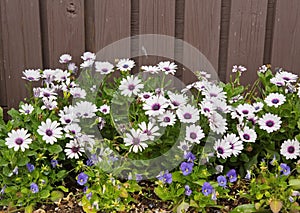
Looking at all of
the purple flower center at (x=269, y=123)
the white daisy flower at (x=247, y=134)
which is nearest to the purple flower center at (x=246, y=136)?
the white daisy flower at (x=247, y=134)

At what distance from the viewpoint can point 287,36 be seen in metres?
2.83

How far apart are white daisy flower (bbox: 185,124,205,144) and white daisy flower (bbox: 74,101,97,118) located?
431 mm

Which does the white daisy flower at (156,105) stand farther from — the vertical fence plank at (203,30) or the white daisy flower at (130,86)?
the vertical fence plank at (203,30)

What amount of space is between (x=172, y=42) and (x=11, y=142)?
1115mm

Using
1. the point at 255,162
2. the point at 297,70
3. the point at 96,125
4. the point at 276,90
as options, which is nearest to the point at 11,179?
the point at 96,125

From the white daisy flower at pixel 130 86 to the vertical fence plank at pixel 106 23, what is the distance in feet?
1.79

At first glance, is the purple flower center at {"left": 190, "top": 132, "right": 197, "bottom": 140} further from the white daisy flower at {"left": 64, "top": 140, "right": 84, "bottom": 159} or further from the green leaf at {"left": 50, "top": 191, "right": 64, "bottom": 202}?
the green leaf at {"left": 50, "top": 191, "right": 64, "bottom": 202}

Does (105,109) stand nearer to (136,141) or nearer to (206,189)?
(136,141)

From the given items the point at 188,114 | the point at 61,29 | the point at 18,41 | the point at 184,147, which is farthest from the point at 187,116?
the point at 18,41

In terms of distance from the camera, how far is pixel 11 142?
2.07 m

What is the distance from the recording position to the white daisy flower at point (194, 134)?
6.93 feet

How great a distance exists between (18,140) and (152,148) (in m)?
0.57

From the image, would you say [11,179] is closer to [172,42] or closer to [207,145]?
[207,145]

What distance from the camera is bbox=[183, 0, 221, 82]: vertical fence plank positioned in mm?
2738
